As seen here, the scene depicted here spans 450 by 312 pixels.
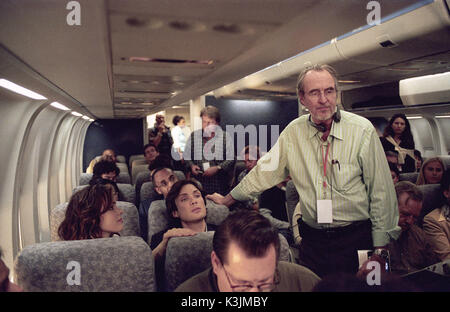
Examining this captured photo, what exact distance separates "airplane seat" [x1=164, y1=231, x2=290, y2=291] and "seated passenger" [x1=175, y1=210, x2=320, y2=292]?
227mm

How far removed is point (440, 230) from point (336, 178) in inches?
54.0

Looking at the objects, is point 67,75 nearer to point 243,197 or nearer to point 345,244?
point 243,197

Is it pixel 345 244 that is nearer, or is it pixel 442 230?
pixel 345 244

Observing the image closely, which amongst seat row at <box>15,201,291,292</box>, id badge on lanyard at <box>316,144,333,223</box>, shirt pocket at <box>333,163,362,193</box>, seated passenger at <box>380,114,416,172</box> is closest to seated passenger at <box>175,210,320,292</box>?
seat row at <box>15,201,291,292</box>

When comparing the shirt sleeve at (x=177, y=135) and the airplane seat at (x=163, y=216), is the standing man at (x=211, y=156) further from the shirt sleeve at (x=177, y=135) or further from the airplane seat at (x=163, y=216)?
the shirt sleeve at (x=177, y=135)

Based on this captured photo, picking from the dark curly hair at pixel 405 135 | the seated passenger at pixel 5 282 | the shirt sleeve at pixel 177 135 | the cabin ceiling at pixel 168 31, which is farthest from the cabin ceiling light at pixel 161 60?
the shirt sleeve at pixel 177 135

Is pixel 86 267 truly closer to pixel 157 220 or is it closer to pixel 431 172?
pixel 157 220

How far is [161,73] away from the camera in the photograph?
256cm

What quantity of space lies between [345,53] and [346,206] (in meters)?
1.54

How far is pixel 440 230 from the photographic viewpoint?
261 cm

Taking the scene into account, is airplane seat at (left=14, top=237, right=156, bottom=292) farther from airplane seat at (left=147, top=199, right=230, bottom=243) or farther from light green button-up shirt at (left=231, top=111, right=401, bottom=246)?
airplane seat at (left=147, top=199, right=230, bottom=243)

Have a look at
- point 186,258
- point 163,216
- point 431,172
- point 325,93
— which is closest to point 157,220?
point 163,216
